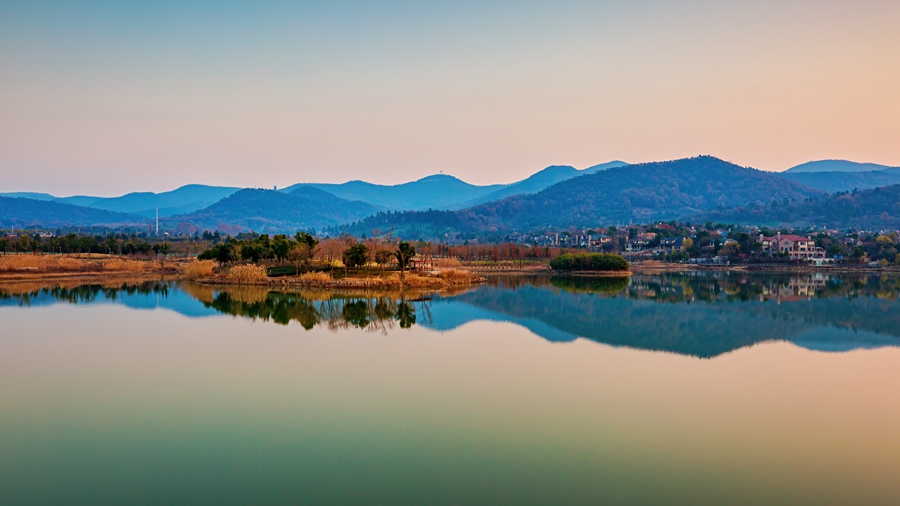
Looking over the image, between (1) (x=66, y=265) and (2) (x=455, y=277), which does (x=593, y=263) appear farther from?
(1) (x=66, y=265)

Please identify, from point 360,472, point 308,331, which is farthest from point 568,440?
point 308,331

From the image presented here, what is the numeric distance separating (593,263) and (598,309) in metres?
23.6

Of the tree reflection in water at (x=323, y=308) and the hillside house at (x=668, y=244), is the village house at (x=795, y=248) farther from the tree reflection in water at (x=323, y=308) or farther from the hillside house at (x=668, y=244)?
the tree reflection in water at (x=323, y=308)

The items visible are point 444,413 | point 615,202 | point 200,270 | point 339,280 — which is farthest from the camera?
point 615,202

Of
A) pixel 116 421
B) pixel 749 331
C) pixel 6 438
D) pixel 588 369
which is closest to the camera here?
pixel 6 438

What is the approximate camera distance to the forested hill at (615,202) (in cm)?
16138

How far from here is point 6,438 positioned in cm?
881

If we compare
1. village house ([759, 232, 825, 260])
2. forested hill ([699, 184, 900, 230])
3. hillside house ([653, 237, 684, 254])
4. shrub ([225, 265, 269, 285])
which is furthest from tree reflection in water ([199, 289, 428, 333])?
forested hill ([699, 184, 900, 230])

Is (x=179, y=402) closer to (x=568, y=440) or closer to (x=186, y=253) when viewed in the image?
(x=568, y=440)

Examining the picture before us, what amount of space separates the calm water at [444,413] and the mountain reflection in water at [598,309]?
0.83ft

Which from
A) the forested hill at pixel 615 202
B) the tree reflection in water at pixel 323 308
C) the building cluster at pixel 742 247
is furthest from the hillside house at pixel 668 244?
the forested hill at pixel 615 202

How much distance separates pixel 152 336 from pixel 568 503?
1446 cm

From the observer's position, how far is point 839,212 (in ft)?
404

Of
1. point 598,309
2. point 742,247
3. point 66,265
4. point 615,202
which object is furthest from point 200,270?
point 615,202
